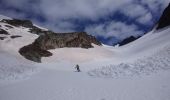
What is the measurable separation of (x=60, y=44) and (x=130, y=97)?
142ft

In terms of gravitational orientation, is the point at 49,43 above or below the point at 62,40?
below

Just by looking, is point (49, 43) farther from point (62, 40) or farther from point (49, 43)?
point (62, 40)

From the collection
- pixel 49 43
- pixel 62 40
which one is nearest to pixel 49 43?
pixel 49 43

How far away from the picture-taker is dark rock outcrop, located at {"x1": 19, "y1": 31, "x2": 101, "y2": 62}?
138 ft

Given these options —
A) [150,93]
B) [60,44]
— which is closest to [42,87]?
[150,93]

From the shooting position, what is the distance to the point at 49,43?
172 feet

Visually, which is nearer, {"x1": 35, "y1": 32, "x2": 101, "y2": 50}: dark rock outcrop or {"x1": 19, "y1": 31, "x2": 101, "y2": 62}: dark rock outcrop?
{"x1": 19, "y1": 31, "x2": 101, "y2": 62}: dark rock outcrop

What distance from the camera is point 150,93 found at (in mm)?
13750

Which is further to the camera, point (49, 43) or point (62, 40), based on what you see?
point (62, 40)

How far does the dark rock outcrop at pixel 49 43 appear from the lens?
138ft

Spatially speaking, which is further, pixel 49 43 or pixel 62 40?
pixel 62 40

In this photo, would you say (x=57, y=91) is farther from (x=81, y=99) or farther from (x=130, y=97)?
(x=130, y=97)

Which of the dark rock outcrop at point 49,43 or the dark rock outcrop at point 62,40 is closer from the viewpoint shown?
the dark rock outcrop at point 49,43

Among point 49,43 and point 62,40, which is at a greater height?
point 62,40
